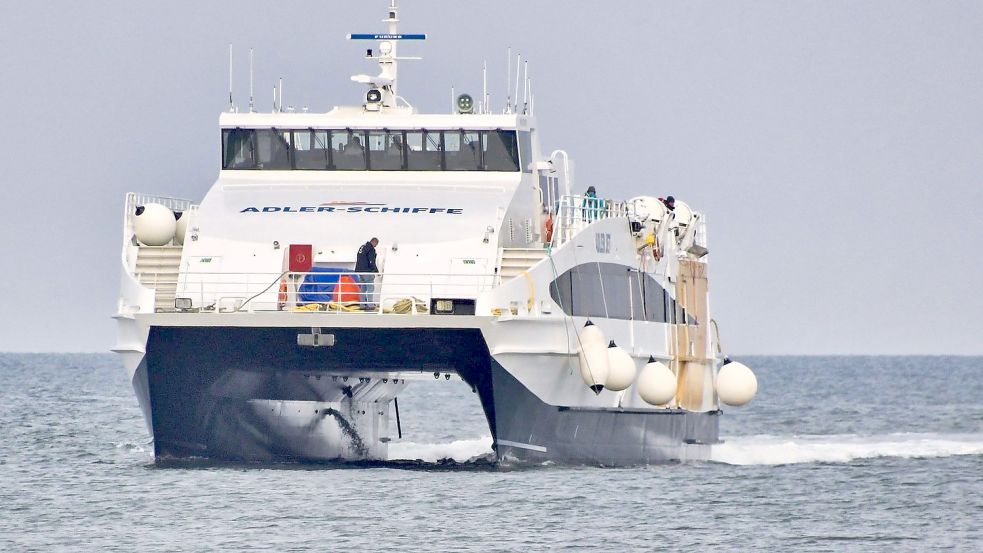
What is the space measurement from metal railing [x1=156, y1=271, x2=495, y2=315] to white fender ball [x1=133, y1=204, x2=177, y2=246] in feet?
3.71

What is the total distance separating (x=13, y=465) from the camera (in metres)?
31.4

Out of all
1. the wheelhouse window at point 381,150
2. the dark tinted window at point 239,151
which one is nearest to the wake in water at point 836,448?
the wheelhouse window at point 381,150

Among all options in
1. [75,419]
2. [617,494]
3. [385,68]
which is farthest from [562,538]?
[75,419]

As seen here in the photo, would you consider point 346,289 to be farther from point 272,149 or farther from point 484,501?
point 272,149

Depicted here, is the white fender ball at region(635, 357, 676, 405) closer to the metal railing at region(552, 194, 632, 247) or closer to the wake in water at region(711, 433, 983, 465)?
the metal railing at region(552, 194, 632, 247)

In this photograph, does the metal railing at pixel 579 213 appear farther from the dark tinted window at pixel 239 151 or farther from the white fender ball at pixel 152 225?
the white fender ball at pixel 152 225

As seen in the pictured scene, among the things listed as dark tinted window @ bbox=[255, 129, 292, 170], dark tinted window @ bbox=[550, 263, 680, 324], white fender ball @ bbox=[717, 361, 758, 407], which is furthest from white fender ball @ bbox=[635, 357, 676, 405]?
dark tinted window @ bbox=[255, 129, 292, 170]

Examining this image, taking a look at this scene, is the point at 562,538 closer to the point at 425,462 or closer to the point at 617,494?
the point at 617,494

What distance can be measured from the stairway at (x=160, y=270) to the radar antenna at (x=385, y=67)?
4.16m

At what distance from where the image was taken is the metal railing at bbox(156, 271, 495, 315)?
2722 cm

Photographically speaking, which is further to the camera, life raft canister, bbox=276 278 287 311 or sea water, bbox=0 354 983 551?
life raft canister, bbox=276 278 287 311

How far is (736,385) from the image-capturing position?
32.2 meters

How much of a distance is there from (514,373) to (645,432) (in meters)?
4.33

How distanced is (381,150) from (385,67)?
9.27 feet
